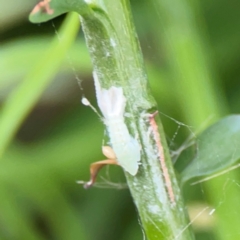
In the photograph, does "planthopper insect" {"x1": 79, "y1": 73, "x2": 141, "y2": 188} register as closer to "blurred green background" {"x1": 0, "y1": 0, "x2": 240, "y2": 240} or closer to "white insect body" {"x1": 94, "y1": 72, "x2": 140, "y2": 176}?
"white insect body" {"x1": 94, "y1": 72, "x2": 140, "y2": 176}

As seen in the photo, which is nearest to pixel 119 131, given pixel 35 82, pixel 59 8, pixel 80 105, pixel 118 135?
pixel 118 135

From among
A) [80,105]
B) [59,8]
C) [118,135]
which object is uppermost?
[59,8]

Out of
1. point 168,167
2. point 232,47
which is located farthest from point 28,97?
point 232,47

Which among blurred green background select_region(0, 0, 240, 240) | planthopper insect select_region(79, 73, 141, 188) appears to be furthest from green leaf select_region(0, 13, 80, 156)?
planthopper insect select_region(79, 73, 141, 188)

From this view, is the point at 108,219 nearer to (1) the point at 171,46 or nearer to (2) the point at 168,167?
(1) the point at 171,46

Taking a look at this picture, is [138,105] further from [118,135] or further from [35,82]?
[35,82]

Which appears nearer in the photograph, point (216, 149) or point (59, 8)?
point (59, 8)
